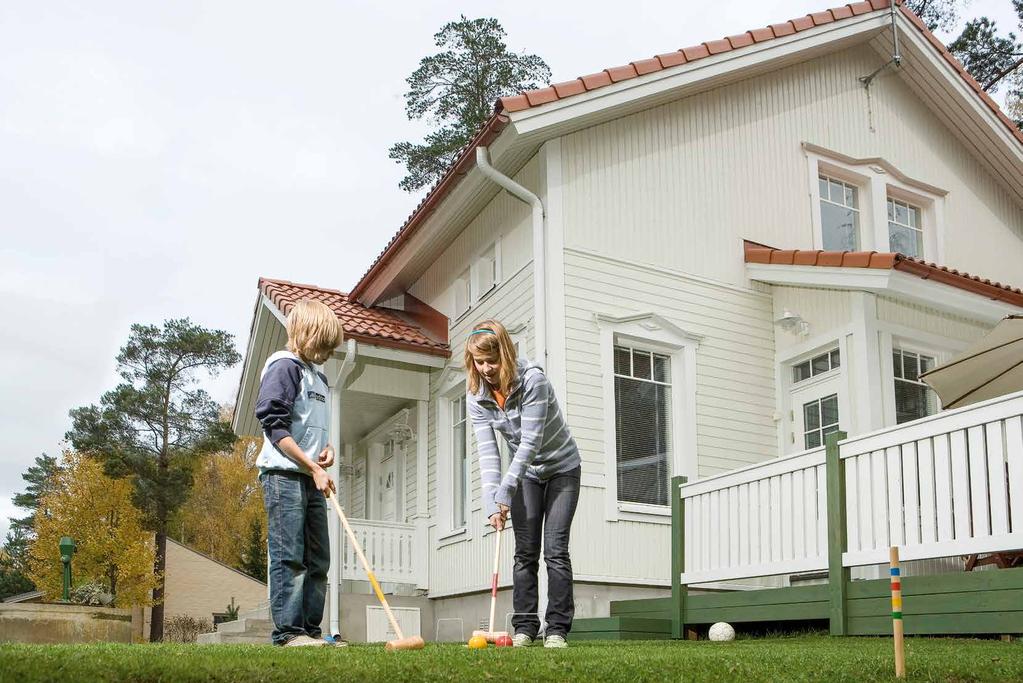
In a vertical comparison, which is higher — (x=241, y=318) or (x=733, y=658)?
(x=241, y=318)

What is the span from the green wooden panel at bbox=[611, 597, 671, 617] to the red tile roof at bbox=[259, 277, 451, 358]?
4.23 m

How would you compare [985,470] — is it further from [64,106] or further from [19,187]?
[19,187]

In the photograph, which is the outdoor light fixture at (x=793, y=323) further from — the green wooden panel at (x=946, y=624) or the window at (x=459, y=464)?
the green wooden panel at (x=946, y=624)

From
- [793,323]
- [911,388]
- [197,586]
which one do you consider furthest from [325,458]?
[197,586]

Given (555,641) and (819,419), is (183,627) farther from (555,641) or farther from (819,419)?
(555,641)

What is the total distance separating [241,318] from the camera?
48.8 metres

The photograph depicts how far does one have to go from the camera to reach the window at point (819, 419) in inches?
441

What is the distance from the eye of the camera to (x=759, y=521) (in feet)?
27.3

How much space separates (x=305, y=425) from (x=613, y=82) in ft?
22.2

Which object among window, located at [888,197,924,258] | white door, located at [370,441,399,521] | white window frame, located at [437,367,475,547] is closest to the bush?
white door, located at [370,441,399,521]

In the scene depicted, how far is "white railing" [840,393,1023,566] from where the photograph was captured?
6398 mm

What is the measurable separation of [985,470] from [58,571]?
94.8 ft

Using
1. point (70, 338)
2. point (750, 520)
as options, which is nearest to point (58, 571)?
point (750, 520)

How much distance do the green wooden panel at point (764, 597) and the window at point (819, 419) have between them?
10.3ft
